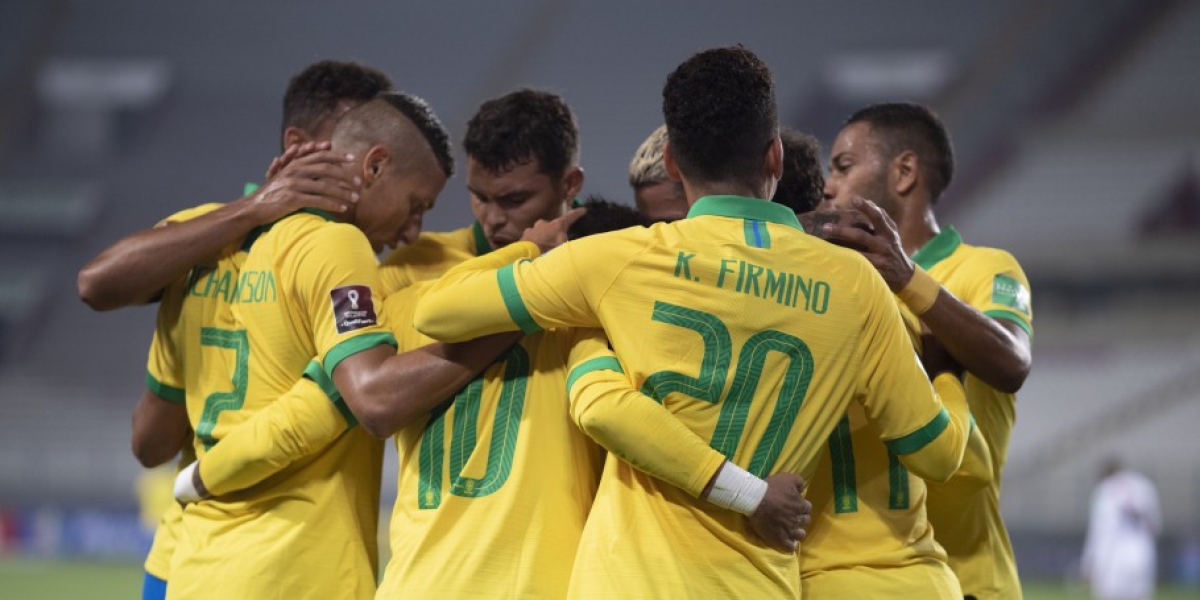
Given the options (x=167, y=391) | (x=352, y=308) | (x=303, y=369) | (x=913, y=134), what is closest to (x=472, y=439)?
(x=352, y=308)

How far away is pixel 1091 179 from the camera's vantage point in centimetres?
→ 2358

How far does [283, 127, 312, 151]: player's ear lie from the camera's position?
4234 millimetres

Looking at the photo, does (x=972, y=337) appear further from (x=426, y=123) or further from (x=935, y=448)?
(x=426, y=123)

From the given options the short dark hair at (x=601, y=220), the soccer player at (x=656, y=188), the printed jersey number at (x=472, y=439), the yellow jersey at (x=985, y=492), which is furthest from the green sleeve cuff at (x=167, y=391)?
the yellow jersey at (x=985, y=492)

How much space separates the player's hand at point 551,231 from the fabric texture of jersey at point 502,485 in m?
0.23

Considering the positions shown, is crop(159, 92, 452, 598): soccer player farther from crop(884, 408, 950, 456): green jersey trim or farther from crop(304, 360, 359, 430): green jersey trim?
crop(884, 408, 950, 456): green jersey trim

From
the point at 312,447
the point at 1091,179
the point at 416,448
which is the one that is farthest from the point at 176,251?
the point at 1091,179

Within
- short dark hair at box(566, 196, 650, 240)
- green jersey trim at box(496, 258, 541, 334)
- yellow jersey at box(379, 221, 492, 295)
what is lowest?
green jersey trim at box(496, 258, 541, 334)

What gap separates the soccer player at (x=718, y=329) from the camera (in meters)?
2.86

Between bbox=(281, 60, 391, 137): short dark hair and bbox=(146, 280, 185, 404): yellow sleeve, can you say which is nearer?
bbox=(146, 280, 185, 404): yellow sleeve

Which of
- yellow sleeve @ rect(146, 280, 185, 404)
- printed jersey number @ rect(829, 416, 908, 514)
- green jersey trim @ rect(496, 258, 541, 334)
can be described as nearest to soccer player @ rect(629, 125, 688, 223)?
printed jersey number @ rect(829, 416, 908, 514)

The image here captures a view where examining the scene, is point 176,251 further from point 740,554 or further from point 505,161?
point 740,554

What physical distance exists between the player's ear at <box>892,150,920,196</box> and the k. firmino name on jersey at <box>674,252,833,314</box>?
1344 mm

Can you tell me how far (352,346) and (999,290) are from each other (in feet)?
5.94
